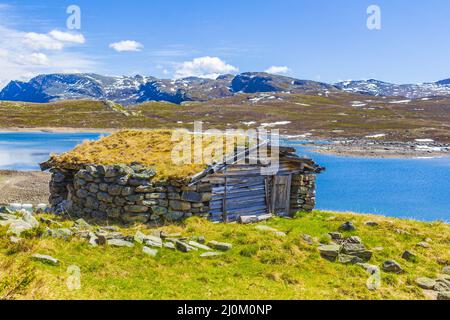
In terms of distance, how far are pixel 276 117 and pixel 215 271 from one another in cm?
13713

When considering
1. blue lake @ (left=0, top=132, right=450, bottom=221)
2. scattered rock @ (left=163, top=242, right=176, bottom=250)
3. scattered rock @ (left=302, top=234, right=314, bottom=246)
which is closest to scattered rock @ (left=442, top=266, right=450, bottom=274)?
scattered rock @ (left=302, top=234, right=314, bottom=246)

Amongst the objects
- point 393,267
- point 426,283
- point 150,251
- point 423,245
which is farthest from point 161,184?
point 426,283

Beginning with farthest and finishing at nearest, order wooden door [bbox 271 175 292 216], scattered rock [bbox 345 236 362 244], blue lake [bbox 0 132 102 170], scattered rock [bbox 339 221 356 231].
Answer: blue lake [bbox 0 132 102 170] < wooden door [bbox 271 175 292 216] < scattered rock [bbox 339 221 356 231] < scattered rock [bbox 345 236 362 244]

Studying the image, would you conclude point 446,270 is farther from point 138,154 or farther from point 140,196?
point 138,154

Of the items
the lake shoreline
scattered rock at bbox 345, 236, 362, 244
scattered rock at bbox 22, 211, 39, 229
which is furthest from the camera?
the lake shoreline

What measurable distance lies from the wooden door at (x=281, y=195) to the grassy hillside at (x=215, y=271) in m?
6.68

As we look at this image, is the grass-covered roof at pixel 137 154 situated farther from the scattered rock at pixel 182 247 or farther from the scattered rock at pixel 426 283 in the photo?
the scattered rock at pixel 426 283

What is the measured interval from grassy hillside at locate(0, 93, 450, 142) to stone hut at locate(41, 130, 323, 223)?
9148 cm

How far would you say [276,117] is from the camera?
14738 centimetres

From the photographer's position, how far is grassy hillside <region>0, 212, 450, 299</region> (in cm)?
1048

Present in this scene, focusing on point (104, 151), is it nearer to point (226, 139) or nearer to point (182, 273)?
point (226, 139)

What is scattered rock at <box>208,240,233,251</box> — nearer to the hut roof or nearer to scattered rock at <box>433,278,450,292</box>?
the hut roof

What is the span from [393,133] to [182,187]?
344ft
